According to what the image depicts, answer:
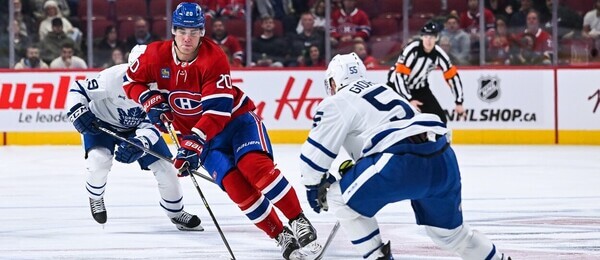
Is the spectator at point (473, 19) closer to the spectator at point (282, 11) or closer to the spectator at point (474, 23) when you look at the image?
the spectator at point (474, 23)

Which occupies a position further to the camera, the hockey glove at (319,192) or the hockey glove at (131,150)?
the hockey glove at (131,150)

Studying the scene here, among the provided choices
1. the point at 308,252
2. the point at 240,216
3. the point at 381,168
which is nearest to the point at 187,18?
the point at 308,252

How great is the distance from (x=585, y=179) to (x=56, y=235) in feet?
12.8

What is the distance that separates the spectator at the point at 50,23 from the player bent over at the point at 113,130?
587 centimetres

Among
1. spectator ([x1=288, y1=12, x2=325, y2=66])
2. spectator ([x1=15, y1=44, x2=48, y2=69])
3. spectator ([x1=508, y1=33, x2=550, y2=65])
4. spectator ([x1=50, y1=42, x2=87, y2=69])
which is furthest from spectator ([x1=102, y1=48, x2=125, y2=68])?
spectator ([x1=508, y1=33, x2=550, y2=65])

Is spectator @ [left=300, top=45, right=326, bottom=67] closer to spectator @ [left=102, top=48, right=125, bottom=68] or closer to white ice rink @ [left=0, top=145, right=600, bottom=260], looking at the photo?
spectator @ [left=102, top=48, right=125, bottom=68]

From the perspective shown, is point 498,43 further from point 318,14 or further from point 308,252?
point 308,252

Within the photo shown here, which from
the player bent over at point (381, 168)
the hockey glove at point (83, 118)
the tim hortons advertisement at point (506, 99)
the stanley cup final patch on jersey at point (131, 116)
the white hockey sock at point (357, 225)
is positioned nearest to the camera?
the player bent over at point (381, 168)

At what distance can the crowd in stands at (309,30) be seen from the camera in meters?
11.5

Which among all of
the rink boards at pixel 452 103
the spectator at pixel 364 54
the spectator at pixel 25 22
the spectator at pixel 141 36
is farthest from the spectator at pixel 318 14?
the spectator at pixel 25 22

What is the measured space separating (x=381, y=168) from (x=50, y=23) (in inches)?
326

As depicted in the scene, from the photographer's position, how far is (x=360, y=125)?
13.4ft

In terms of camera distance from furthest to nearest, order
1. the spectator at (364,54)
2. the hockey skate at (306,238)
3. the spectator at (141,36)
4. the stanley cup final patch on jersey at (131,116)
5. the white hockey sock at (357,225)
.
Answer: the spectator at (141,36), the spectator at (364,54), the stanley cup final patch on jersey at (131,116), the hockey skate at (306,238), the white hockey sock at (357,225)

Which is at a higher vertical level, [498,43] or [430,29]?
[430,29]
